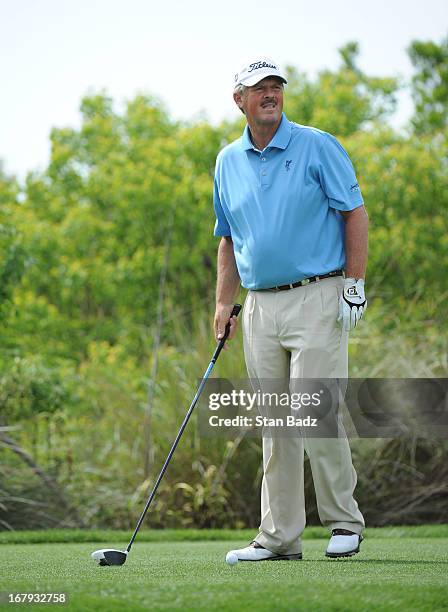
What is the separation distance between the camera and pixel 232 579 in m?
3.67

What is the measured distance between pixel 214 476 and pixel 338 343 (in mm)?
3156

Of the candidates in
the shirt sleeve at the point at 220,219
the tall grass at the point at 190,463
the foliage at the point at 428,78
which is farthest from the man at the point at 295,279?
the foliage at the point at 428,78

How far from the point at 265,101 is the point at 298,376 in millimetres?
1237

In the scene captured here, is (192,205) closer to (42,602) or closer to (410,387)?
(410,387)

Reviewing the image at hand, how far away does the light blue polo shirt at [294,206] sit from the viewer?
4.71 meters

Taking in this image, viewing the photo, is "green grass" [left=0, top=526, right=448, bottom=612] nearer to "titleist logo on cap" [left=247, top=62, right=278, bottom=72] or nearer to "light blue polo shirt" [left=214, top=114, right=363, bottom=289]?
"light blue polo shirt" [left=214, top=114, right=363, bottom=289]

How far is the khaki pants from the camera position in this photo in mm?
4656

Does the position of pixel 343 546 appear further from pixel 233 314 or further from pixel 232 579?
pixel 233 314

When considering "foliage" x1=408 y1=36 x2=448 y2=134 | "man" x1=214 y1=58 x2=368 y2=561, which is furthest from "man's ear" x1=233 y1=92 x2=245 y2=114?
"foliage" x1=408 y1=36 x2=448 y2=134

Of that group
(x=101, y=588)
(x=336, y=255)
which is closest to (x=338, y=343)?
(x=336, y=255)

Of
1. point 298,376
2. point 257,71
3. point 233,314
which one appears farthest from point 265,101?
point 298,376

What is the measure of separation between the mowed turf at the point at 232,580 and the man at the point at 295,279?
11.1 inches

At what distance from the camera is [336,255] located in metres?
4.77

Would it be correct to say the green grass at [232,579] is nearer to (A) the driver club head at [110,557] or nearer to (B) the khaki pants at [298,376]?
(A) the driver club head at [110,557]
